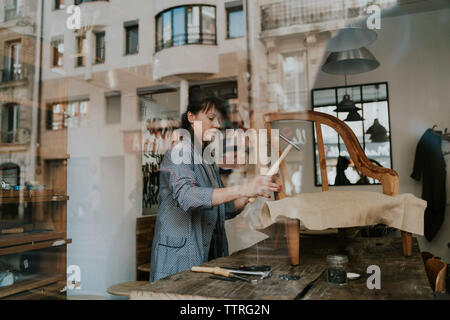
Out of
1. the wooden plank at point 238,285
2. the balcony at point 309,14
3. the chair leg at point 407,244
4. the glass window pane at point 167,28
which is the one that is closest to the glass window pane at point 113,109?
the glass window pane at point 167,28

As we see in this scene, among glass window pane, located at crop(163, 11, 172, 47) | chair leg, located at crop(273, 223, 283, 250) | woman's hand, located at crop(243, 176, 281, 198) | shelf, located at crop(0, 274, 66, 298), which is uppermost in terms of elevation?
glass window pane, located at crop(163, 11, 172, 47)

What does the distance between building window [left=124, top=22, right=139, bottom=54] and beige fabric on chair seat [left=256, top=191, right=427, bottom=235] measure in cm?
226

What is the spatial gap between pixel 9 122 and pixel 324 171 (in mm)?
2085

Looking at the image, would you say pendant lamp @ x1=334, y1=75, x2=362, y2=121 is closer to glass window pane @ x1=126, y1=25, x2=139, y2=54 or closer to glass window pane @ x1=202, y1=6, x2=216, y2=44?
glass window pane @ x1=202, y1=6, x2=216, y2=44

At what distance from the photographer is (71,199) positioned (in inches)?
129

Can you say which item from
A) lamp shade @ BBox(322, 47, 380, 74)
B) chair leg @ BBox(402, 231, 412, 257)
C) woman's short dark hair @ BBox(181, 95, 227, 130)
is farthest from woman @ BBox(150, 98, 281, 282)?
lamp shade @ BBox(322, 47, 380, 74)

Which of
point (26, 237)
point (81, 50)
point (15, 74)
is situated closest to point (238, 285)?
point (26, 237)

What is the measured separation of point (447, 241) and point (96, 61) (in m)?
3.28

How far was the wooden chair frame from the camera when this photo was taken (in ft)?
4.36

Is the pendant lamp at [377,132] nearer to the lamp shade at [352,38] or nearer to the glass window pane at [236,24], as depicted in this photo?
the lamp shade at [352,38]

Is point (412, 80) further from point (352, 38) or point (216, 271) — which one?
point (216, 271)

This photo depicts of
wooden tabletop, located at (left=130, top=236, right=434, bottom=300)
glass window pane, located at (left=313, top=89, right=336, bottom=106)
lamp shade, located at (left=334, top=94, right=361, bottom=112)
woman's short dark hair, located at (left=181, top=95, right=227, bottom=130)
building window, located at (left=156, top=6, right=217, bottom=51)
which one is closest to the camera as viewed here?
wooden tabletop, located at (left=130, top=236, right=434, bottom=300)

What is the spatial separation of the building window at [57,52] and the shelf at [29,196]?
45.6 inches

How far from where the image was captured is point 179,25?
102 inches
